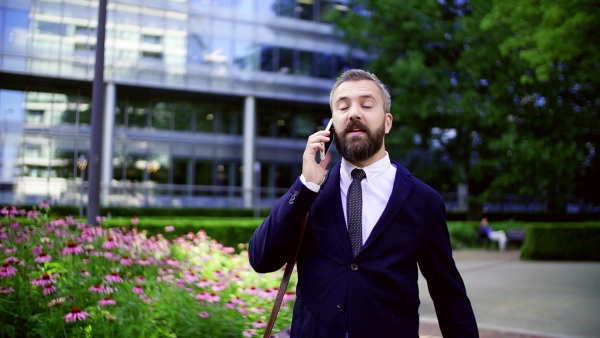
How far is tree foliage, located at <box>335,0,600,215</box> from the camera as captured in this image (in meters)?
22.1

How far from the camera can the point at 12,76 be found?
25016 millimetres

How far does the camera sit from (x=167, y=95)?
1160 inches

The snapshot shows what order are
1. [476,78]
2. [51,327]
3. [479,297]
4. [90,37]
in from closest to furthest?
[51,327] < [479,297] < [476,78] < [90,37]

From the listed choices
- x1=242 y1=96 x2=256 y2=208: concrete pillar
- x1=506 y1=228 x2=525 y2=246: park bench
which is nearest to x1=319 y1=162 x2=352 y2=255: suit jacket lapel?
x1=506 y1=228 x2=525 y2=246: park bench

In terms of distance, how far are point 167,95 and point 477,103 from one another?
1617cm

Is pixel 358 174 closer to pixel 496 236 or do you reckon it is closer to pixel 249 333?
pixel 249 333

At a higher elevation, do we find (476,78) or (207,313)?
(476,78)

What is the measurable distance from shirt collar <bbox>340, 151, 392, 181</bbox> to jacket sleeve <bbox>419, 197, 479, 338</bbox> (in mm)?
260

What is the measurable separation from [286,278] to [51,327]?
2775mm

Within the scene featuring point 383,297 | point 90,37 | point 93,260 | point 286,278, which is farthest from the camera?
point 90,37

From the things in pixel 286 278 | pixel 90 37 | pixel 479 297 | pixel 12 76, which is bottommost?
pixel 479 297

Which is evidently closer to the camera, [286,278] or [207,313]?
[286,278]

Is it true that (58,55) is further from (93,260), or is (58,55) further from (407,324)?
(407,324)

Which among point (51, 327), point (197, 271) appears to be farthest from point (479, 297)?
point (51, 327)
